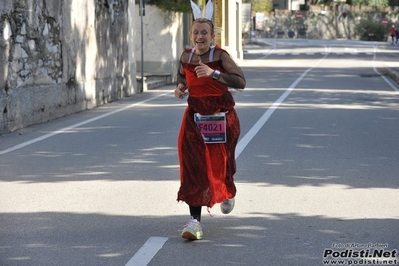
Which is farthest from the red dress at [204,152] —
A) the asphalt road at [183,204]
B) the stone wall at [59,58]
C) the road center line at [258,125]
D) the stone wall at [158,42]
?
the stone wall at [158,42]

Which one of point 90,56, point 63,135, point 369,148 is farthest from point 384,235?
point 90,56

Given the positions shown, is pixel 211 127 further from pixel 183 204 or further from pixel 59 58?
pixel 59 58

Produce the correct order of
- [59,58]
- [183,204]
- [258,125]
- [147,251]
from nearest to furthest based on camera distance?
[147,251], [183,204], [258,125], [59,58]

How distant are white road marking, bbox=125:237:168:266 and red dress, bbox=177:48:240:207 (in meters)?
0.39

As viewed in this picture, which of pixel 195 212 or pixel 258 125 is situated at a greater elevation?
pixel 195 212

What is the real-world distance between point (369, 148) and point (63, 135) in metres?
4.73

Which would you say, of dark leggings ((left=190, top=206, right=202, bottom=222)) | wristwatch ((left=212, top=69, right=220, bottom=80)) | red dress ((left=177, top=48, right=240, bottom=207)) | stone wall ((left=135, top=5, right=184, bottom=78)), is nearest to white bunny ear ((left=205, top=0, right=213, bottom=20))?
red dress ((left=177, top=48, right=240, bottom=207))

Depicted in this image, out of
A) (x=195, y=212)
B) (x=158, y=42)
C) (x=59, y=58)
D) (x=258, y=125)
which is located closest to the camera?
(x=195, y=212)

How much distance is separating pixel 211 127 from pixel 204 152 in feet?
0.67

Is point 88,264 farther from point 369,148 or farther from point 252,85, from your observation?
point 252,85

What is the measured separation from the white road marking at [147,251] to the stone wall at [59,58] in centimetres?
797

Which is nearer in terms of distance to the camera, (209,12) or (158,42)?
(209,12)

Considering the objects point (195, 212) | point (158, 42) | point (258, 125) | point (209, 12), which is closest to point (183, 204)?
point (195, 212)

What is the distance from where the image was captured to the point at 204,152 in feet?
22.5
